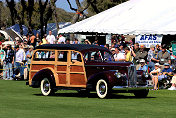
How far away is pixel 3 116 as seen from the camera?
1172 centimetres

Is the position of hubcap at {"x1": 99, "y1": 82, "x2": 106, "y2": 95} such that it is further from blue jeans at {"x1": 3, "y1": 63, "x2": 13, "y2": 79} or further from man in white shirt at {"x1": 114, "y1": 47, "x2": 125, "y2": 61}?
blue jeans at {"x1": 3, "y1": 63, "x2": 13, "y2": 79}

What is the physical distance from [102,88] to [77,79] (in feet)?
3.91

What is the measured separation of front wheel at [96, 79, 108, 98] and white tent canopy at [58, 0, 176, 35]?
849 cm

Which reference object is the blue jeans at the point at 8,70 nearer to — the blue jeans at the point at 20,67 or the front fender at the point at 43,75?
the blue jeans at the point at 20,67

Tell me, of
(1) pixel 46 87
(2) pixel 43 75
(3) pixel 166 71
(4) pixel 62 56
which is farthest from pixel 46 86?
(3) pixel 166 71

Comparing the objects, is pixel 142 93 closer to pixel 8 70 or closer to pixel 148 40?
pixel 148 40

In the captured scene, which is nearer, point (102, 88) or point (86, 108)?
point (86, 108)

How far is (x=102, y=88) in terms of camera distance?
17125mm

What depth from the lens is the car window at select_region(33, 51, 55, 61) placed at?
18.9 m

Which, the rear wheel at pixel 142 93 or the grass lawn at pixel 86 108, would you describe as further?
the rear wheel at pixel 142 93

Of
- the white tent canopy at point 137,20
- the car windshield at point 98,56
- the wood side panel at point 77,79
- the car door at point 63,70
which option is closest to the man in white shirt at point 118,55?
the white tent canopy at point 137,20

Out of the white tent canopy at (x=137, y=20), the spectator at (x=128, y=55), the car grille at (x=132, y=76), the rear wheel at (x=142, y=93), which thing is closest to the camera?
the car grille at (x=132, y=76)

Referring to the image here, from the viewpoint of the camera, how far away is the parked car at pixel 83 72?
56.3ft

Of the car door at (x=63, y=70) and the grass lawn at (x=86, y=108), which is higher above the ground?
the car door at (x=63, y=70)
